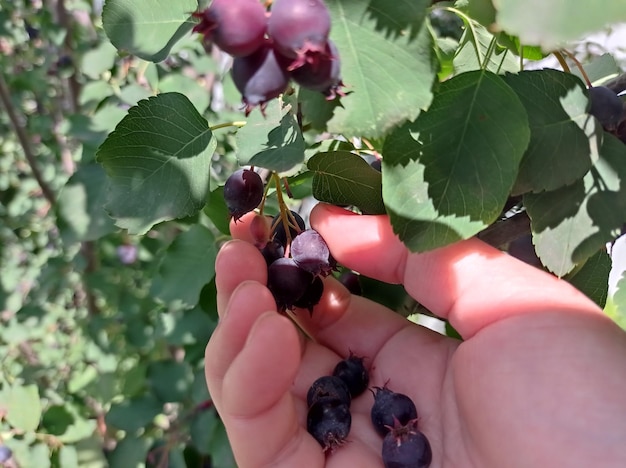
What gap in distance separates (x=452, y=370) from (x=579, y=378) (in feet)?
0.68

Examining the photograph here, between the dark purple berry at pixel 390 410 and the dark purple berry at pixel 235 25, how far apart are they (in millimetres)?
565

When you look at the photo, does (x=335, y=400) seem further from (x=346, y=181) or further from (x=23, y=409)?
(x=23, y=409)

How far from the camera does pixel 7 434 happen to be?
4.68ft

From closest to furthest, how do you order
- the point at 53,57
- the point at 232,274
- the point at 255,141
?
the point at 255,141, the point at 232,274, the point at 53,57

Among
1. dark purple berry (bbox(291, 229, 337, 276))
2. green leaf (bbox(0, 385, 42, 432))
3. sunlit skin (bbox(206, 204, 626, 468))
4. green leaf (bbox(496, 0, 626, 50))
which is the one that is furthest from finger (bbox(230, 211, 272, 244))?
green leaf (bbox(0, 385, 42, 432))

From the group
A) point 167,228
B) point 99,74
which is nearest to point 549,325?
point 99,74

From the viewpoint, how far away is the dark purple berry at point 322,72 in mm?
437

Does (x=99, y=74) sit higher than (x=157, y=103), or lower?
lower

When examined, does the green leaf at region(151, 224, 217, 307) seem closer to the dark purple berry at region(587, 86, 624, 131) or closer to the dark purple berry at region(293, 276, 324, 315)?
the dark purple berry at region(293, 276, 324, 315)

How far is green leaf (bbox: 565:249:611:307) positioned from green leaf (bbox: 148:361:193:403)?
3.05 ft

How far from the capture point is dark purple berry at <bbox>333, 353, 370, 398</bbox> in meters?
0.91

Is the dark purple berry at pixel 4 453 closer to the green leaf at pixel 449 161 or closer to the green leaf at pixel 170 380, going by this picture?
the green leaf at pixel 170 380

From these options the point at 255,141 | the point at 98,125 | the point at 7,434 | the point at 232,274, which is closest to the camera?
the point at 255,141

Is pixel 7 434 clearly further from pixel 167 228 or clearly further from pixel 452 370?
pixel 452 370
